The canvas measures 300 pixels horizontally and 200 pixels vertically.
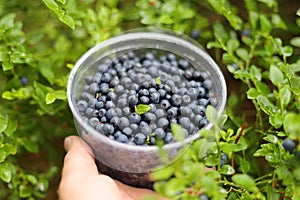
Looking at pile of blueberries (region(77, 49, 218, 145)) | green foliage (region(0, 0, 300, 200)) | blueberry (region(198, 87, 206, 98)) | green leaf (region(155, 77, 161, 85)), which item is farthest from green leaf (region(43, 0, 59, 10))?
blueberry (region(198, 87, 206, 98))

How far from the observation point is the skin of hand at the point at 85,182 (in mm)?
1076

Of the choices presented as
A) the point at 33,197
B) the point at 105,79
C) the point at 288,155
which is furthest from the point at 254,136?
the point at 33,197

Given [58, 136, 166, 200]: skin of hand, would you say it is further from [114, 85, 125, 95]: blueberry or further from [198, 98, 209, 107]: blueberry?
[198, 98, 209, 107]: blueberry

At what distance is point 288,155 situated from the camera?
1126mm

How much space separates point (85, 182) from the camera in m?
1.10

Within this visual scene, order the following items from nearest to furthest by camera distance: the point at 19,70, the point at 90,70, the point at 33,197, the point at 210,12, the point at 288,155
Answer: the point at 288,155, the point at 90,70, the point at 19,70, the point at 33,197, the point at 210,12

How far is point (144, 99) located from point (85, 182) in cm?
24

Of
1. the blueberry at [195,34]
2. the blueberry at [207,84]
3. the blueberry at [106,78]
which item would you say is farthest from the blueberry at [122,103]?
the blueberry at [195,34]

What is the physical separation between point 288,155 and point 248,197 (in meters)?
0.12

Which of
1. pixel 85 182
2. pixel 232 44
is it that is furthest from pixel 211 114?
pixel 232 44

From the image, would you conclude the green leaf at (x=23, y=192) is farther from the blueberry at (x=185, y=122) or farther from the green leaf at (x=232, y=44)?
the green leaf at (x=232, y=44)

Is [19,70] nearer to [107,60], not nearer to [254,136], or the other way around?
Result: [107,60]

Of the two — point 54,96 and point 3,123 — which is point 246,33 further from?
point 3,123

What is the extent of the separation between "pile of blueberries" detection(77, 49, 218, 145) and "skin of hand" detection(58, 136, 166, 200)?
7 centimetres
